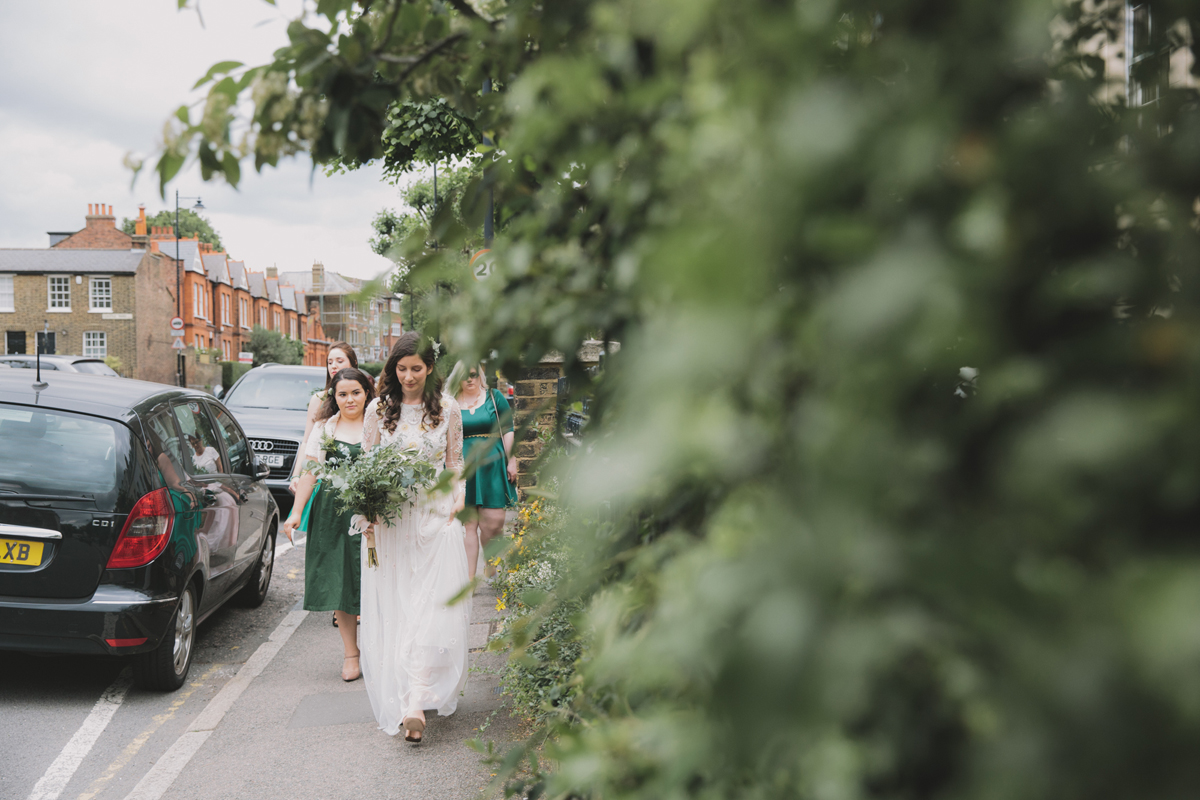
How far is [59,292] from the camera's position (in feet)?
175

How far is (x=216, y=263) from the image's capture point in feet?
217

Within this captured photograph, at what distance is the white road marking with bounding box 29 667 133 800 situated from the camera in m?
4.07

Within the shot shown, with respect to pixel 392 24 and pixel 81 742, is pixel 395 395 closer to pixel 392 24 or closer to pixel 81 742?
pixel 81 742

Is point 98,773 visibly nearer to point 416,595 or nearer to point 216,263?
point 416,595

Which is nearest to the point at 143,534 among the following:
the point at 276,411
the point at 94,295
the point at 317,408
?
the point at 317,408

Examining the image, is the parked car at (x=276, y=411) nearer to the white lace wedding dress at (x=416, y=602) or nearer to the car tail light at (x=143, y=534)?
the car tail light at (x=143, y=534)

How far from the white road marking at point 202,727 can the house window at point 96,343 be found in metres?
53.8

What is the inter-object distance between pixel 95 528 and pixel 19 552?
415mm

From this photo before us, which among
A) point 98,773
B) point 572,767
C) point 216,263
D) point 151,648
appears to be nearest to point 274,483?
point 151,648

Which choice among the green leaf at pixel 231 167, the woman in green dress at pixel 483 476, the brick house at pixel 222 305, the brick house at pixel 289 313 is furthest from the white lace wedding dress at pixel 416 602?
the brick house at pixel 289 313

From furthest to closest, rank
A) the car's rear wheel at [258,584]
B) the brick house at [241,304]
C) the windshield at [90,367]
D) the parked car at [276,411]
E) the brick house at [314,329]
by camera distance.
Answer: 1. the brick house at [314,329]
2. the brick house at [241,304]
3. the windshield at [90,367]
4. the parked car at [276,411]
5. the car's rear wheel at [258,584]

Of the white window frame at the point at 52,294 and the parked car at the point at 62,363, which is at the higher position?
the white window frame at the point at 52,294

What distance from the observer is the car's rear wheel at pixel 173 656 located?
5.22 metres

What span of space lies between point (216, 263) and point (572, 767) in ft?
237
